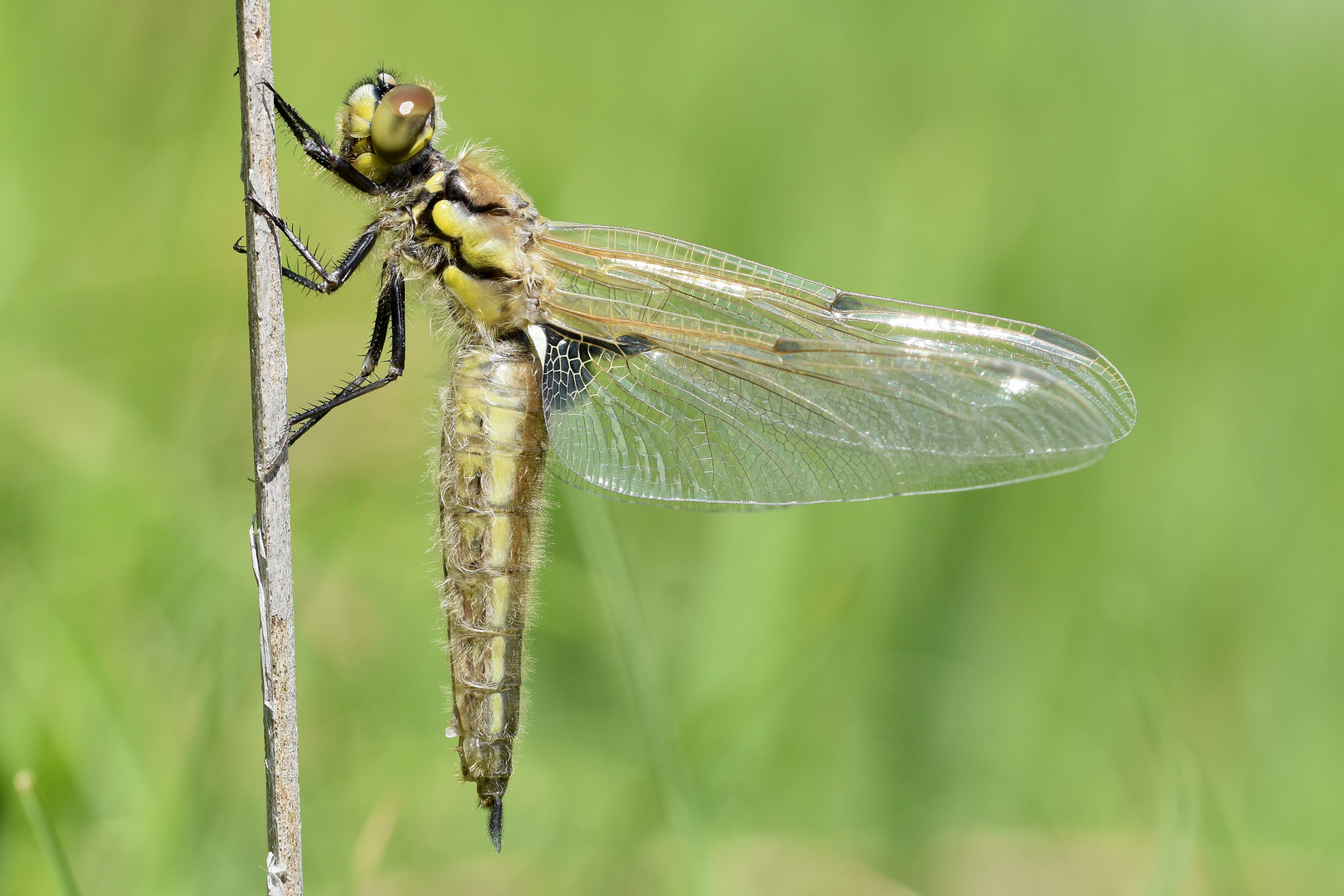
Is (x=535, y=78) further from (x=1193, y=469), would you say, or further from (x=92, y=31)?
(x=1193, y=469)

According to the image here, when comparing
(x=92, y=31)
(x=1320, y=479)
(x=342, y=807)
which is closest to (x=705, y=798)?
(x=342, y=807)

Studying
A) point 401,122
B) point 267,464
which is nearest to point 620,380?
point 401,122

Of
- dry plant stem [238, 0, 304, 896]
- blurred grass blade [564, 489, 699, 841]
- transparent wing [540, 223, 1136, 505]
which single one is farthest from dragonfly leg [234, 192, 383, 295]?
blurred grass blade [564, 489, 699, 841]

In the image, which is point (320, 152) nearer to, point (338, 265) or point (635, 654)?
point (338, 265)

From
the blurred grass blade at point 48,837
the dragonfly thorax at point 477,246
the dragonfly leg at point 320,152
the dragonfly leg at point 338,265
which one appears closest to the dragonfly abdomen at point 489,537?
the dragonfly thorax at point 477,246

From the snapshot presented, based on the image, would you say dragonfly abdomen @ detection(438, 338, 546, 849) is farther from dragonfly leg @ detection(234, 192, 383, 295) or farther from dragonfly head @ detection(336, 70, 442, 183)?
dragonfly head @ detection(336, 70, 442, 183)

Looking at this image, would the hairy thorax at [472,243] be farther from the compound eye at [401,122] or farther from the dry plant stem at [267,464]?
the dry plant stem at [267,464]
